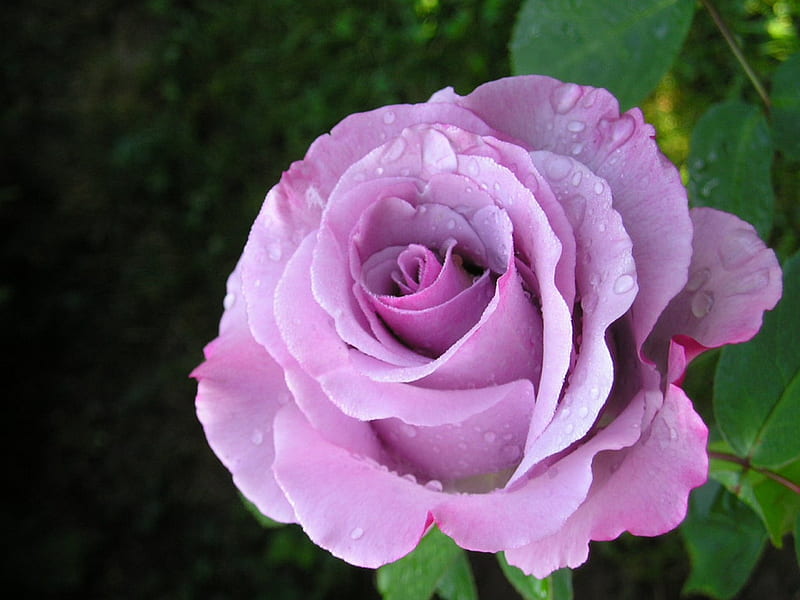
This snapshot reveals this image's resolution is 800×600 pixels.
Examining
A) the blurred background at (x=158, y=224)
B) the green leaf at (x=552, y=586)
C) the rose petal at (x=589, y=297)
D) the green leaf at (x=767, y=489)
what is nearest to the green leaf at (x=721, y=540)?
the green leaf at (x=767, y=489)

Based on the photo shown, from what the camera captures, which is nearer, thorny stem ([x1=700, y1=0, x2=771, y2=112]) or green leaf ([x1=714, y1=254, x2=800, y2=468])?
green leaf ([x1=714, y1=254, x2=800, y2=468])

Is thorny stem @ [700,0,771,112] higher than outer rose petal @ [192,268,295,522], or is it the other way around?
thorny stem @ [700,0,771,112]

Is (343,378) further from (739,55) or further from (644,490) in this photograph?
(739,55)

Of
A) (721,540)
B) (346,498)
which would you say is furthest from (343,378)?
(721,540)

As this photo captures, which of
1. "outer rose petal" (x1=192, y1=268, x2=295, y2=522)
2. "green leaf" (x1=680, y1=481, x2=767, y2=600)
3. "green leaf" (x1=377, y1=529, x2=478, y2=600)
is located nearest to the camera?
"outer rose petal" (x1=192, y1=268, x2=295, y2=522)

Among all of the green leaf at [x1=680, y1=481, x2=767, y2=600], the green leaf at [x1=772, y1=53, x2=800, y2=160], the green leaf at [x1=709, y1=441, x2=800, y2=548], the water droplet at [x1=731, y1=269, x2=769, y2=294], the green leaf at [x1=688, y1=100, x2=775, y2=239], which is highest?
the water droplet at [x1=731, y1=269, x2=769, y2=294]

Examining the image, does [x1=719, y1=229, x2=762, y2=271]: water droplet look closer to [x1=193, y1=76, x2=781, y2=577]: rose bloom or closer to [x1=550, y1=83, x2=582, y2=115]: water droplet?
[x1=193, y1=76, x2=781, y2=577]: rose bloom

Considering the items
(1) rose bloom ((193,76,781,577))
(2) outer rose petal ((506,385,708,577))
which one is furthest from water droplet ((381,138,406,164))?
(2) outer rose petal ((506,385,708,577))

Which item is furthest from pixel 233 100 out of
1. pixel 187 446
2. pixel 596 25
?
pixel 596 25

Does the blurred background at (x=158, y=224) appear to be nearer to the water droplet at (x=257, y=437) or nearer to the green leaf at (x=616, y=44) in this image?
the green leaf at (x=616, y=44)
